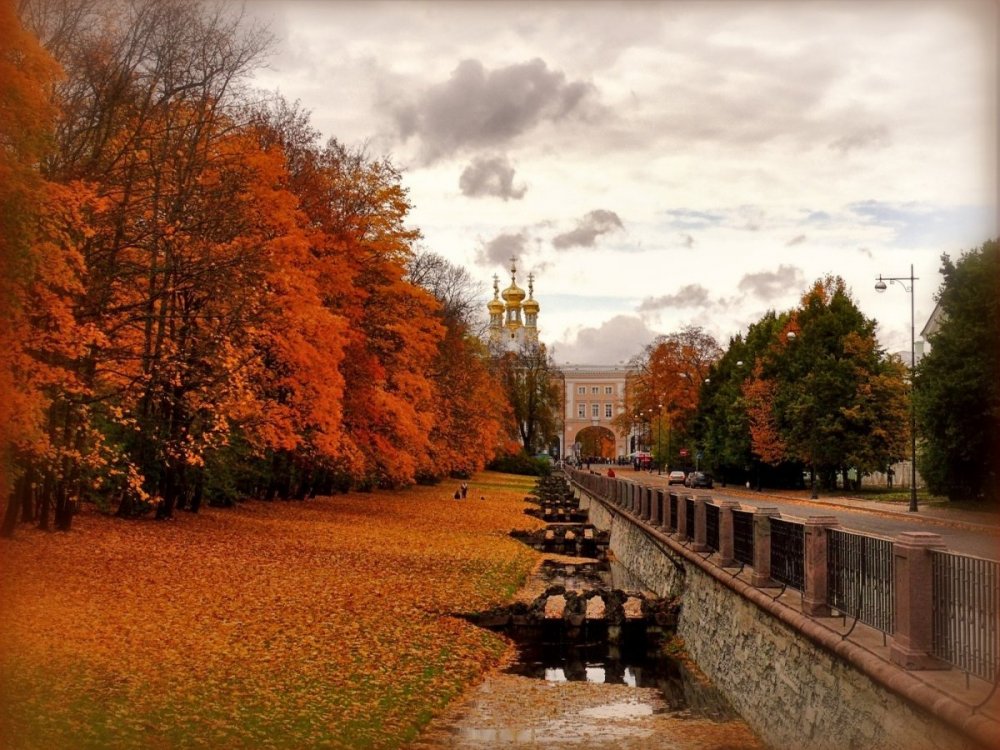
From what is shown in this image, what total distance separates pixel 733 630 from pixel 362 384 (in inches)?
803

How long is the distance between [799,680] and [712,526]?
836 centimetres

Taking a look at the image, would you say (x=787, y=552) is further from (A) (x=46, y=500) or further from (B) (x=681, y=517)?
(A) (x=46, y=500)

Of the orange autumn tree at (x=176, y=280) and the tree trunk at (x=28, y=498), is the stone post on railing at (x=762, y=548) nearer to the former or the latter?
the orange autumn tree at (x=176, y=280)

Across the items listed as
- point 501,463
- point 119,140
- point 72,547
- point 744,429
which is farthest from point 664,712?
point 501,463

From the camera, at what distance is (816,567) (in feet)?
37.0

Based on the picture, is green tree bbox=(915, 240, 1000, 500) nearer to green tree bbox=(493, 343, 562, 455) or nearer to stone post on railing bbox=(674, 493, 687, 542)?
stone post on railing bbox=(674, 493, 687, 542)

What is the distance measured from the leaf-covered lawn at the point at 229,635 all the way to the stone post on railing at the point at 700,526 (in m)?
3.89

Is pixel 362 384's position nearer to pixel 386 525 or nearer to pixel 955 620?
pixel 386 525

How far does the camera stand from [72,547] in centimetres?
1941

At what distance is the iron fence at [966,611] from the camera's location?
7.48 metres

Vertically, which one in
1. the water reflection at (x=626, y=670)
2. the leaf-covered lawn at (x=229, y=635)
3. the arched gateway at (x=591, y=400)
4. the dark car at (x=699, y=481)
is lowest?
the water reflection at (x=626, y=670)

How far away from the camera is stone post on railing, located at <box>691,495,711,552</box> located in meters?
19.6

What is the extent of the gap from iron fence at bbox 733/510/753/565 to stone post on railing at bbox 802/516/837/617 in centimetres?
412

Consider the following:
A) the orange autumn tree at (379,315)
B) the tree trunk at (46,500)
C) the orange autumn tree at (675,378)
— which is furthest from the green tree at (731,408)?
the tree trunk at (46,500)
